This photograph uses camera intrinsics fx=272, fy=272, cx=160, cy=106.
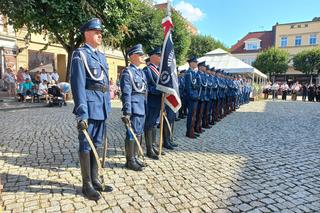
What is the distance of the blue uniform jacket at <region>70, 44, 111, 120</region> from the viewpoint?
3244 millimetres

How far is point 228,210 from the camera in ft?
10.8

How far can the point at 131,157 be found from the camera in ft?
14.9

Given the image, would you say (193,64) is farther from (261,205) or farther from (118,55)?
(118,55)

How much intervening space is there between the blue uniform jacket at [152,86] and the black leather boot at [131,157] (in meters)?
1.07

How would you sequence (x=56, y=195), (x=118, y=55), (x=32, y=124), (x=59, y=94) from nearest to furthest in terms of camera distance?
(x=56, y=195)
(x=32, y=124)
(x=59, y=94)
(x=118, y=55)

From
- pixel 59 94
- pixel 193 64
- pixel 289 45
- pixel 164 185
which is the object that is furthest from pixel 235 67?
pixel 289 45

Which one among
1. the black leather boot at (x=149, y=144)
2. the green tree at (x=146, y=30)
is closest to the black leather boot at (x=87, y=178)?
the black leather boot at (x=149, y=144)

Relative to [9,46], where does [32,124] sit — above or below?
below

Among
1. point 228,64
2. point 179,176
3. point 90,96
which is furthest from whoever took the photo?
point 228,64

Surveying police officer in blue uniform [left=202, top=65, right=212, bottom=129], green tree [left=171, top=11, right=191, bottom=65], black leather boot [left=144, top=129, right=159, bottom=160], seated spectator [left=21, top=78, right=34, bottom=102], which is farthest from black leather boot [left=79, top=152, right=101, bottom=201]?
green tree [left=171, top=11, right=191, bottom=65]

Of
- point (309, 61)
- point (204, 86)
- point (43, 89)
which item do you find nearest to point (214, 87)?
point (204, 86)

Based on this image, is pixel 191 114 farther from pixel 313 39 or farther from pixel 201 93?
pixel 313 39

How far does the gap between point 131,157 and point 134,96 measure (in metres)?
1.02

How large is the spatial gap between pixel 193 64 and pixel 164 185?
393 cm
